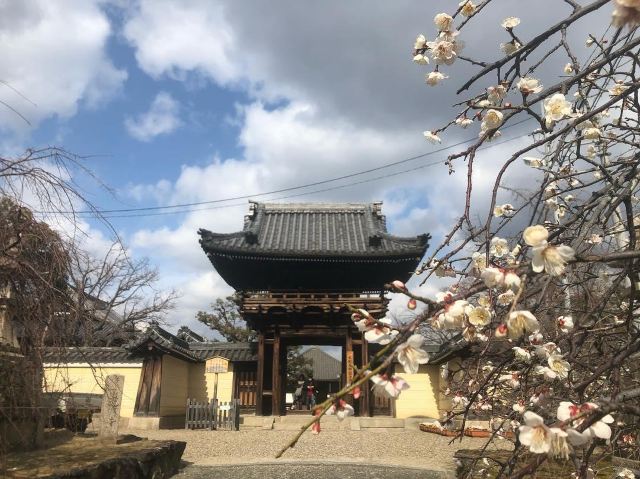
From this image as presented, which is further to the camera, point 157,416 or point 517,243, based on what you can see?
point 157,416

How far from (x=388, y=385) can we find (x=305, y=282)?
12.9 m

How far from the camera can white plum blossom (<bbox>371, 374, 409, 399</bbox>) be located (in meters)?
1.35

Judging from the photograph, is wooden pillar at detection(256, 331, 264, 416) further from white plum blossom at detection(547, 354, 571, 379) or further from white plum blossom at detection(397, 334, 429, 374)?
white plum blossom at detection(397, 334, 429, 374)

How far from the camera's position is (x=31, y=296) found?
11.1 feet

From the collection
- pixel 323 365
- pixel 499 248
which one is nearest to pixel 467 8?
pixel 499 248

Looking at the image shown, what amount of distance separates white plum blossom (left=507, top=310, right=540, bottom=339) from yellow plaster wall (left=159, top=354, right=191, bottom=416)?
1305cm

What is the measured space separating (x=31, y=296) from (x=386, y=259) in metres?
10.6

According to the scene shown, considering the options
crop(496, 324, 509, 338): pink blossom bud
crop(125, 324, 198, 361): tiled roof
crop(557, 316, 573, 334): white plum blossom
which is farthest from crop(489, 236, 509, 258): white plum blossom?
crop(125, 324, 198, 361): tiled roof

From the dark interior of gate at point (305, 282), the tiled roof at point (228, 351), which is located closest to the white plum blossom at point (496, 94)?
the dark interior of gate at point (305, 282)

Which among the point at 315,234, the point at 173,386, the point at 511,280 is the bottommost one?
the point at 511,280

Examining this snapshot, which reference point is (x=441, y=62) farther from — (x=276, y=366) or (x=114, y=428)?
(x=276, y=366)

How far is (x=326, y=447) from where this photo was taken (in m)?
9.68

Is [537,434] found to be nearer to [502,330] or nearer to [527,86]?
[502,330]

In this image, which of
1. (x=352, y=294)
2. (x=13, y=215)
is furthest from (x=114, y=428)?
(x=352, y=294)
